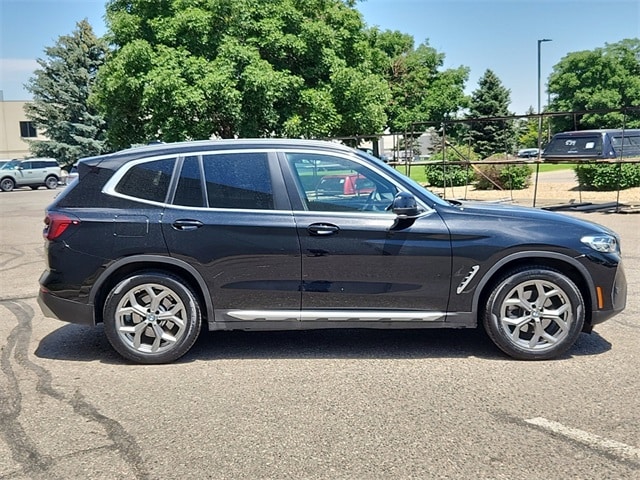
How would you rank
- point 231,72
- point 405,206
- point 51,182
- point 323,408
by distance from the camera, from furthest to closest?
point 51,182, point 231,72, point 405,206, point 323,408

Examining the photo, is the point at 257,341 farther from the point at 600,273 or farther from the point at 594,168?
the point at 594,168

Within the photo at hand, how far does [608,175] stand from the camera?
20797mm

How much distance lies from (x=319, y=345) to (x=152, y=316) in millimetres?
1476

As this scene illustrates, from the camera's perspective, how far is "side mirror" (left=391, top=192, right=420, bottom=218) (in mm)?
4754

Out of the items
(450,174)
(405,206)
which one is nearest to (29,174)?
(450,174)

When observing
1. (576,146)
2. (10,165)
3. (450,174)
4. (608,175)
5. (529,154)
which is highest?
(10,165)

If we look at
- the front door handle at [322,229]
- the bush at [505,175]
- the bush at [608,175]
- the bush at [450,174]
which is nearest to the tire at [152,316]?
the front door handle at [322,229]

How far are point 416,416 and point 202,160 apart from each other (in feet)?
8.76

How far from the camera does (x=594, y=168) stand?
2078cm

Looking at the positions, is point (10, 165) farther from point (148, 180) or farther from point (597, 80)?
point (597, 80)

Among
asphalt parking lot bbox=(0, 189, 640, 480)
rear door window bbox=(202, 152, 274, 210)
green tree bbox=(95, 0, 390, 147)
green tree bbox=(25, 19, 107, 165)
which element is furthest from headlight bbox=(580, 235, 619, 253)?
green tree bbox=(25, 19, 107, 165)

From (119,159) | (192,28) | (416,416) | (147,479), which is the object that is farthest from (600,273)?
(192,28)

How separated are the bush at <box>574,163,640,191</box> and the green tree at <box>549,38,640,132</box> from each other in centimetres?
3115

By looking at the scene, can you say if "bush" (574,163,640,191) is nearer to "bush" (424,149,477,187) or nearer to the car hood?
"bush" (424,149,477,187)
